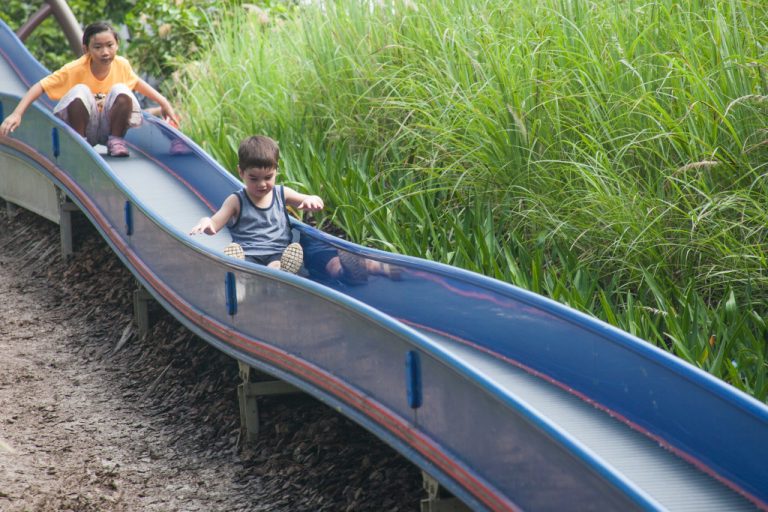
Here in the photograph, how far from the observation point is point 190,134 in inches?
353

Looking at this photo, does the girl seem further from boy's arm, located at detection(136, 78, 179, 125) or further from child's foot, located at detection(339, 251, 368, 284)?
child's foot, located at detection(339, 251, 368, 284)

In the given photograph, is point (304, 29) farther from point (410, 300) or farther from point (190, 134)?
point (410, 300)

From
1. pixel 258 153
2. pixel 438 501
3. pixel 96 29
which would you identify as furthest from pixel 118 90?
pixel 438 501

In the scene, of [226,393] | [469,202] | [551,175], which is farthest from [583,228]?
[226,393]

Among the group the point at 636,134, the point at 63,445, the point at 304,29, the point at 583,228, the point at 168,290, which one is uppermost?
the point at 304,29

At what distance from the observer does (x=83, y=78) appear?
796 centimetres

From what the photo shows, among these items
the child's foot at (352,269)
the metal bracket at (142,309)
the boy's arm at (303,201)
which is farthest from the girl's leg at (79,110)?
the child's foot at (352,269)

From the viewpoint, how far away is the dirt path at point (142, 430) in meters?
4.57

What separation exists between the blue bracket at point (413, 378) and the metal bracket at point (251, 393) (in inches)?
59.5

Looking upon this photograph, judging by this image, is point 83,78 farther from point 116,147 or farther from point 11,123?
point 11,123

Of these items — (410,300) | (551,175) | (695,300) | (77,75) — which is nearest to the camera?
(695,300)

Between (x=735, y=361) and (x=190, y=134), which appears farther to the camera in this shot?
(x=190, y=134)

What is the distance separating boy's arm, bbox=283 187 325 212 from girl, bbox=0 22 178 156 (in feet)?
7.89

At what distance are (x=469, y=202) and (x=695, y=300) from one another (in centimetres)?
171
